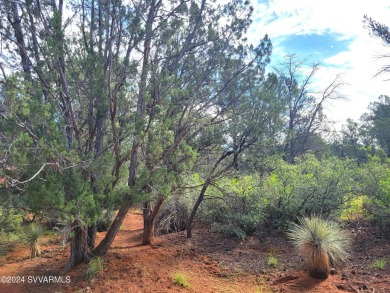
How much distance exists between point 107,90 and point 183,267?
3589 mm

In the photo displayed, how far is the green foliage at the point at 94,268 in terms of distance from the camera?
5.04m

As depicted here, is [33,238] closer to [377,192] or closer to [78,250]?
[78,250]

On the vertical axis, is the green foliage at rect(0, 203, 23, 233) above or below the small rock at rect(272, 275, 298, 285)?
above

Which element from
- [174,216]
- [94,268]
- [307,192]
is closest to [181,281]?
[94,268]

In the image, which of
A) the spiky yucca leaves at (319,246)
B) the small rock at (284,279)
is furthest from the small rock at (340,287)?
the small rock at (284,279)

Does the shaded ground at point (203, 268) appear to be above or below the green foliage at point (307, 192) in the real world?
below

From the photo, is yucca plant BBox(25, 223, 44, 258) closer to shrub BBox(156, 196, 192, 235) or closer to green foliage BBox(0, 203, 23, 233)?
green foliage BBox(0, 203, 23, 233)

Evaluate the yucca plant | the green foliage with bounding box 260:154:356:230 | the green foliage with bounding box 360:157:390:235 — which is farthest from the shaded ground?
the green foliage with bounding box 260:154:356:230

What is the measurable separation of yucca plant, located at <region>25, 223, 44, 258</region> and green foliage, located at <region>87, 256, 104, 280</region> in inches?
97.3

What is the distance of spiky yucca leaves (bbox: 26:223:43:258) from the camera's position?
22.9 ft

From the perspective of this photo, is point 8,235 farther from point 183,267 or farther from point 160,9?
point 160,9

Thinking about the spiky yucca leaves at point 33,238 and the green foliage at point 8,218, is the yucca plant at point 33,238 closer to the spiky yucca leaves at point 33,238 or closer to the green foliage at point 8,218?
the spiky yucca leaves at point 33,238

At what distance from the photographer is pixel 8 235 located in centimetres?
626

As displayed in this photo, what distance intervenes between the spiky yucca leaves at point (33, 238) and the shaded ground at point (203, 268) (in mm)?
293
